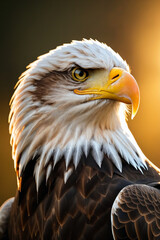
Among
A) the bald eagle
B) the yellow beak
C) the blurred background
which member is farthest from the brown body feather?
the blurred background

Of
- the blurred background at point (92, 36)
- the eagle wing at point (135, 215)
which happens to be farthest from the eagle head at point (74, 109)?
the blurred background at point (92, 36)

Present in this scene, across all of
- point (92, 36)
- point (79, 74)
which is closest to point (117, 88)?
point (79, 74)

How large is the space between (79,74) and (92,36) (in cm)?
216

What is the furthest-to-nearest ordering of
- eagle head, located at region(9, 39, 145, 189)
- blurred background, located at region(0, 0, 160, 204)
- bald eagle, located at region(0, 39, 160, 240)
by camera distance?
blurred background, located at region(0, 0, 160, 204) < eagle head, located at region(9, 39, 145, 189) < bald eagle, located at region(0, 39, 160, 240)

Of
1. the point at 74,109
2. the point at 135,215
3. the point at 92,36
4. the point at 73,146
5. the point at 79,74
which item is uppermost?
the point at 92,36

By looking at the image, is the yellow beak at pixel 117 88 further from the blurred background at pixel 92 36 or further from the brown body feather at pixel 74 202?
the blurred background at pixel 92 36

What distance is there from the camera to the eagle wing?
3.26 feet

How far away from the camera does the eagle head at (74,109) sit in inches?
48.1

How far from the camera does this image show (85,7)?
3588 millimetres

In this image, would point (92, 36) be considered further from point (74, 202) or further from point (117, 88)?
point (74, 202)

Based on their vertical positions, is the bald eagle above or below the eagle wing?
above

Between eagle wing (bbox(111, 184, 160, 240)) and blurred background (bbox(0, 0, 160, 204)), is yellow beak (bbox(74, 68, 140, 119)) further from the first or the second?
blurred background (bbox(0, 0, 160, 204))

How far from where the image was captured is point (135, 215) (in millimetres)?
1018

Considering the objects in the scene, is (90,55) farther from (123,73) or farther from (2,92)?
(2,92)
